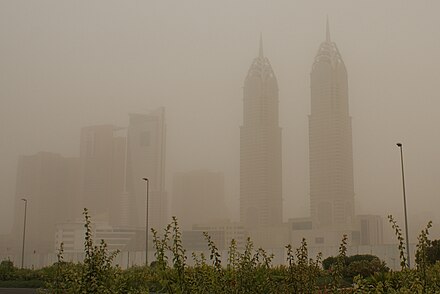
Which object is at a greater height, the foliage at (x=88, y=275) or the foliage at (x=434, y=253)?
the foliage at (x=434, y=253)

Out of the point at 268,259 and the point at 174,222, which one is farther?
the point at 268,259

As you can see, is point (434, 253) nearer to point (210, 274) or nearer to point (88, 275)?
point (210, 274)

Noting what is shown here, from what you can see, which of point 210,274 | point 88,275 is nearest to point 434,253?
point 210,274

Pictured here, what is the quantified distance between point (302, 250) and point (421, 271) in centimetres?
149

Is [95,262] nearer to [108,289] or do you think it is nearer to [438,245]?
[108,289]

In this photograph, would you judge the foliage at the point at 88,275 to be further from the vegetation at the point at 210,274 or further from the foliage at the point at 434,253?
the foliage at the point at 434,253

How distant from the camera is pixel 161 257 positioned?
7.71 m

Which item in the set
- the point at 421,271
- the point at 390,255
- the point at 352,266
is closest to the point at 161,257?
the point at 421,271

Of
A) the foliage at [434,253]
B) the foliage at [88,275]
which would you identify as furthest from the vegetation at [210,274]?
the foliage at [434,253]

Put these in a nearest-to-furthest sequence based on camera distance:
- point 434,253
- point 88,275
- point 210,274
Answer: point 88,275 < point 210,274 < point 434,253

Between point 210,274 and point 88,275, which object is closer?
point 88,275

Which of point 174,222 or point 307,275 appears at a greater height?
point 174,222

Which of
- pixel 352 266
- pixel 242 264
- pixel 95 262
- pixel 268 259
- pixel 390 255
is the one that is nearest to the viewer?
pixel 95 262

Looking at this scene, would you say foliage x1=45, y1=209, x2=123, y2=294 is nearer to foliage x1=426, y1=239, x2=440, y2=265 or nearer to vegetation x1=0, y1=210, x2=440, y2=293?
vegetation x1=0, y1=210, x2=440, y2=293
